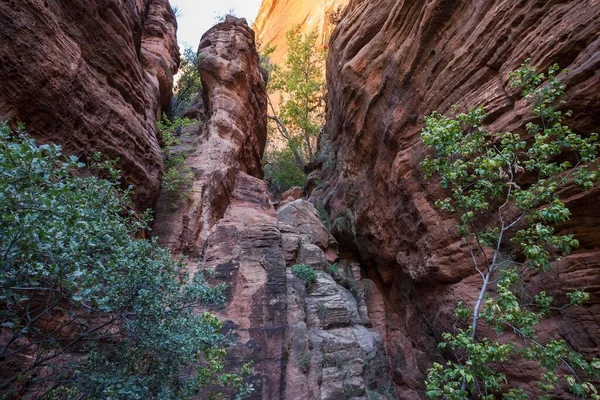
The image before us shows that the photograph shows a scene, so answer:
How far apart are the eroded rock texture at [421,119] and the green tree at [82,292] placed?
273 inches

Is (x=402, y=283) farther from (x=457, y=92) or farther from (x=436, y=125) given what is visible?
(x=436, y=125)

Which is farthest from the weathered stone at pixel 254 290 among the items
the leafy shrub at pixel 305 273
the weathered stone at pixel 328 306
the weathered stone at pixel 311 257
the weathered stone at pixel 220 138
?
the weathered stone at pixel 311 257

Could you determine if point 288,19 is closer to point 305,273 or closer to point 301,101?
point 301,101

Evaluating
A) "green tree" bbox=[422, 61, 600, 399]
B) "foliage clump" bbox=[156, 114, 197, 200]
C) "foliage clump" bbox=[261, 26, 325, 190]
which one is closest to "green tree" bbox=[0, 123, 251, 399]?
"green tree" bbox=[422, 61, 600, 399]

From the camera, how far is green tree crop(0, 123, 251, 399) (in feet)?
11.2

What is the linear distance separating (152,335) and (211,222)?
24.3 ft

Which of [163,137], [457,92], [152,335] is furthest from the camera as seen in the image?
[163,137]

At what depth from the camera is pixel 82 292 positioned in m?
3.66

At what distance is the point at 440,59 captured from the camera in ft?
32.4

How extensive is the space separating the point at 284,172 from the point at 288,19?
32.7 metres

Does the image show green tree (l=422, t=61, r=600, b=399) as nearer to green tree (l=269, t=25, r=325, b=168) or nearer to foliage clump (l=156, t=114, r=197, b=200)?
foliage clump (l=156, t=114, r=197, b=200)

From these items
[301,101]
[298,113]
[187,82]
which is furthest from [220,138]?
[301,101]

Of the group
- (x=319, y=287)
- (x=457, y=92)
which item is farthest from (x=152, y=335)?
(x=457, y=92)

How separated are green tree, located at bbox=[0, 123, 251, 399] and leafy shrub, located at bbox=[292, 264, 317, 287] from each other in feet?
20.6
